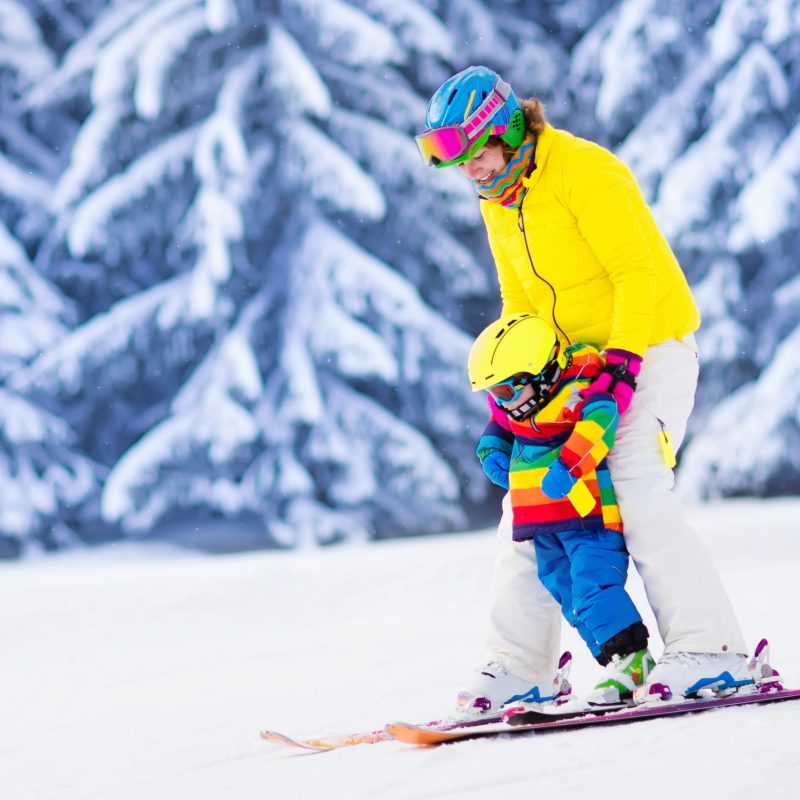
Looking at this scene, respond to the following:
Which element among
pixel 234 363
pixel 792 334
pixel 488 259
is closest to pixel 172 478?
pixel 234 363

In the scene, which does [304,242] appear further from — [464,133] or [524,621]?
[524,621]

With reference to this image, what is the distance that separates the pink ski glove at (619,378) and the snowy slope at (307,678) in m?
0.89

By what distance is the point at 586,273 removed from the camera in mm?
3432

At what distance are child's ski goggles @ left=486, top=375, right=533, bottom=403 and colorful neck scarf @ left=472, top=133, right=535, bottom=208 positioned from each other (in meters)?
0.56

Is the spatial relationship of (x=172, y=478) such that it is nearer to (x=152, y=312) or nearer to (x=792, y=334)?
(x=152, y=312)

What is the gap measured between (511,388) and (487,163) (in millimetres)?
673

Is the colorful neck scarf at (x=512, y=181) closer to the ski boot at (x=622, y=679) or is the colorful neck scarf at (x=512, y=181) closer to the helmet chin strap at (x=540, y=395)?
the helmet chin strap at (x=540, y=395)

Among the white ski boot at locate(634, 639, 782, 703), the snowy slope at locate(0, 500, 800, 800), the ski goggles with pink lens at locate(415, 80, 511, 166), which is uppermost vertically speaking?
the ski goggles with pink lens at locate(415, 80, 511, 166)

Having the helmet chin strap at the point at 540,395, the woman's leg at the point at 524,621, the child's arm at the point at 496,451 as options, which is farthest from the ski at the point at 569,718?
the helmet chin strap at the point at 540,395

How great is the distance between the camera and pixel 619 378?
3.19 metres

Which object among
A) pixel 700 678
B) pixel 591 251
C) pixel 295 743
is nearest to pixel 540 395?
pixel 591 251

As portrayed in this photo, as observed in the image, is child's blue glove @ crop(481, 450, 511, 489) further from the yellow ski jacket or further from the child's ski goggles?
the yellow ski jacket

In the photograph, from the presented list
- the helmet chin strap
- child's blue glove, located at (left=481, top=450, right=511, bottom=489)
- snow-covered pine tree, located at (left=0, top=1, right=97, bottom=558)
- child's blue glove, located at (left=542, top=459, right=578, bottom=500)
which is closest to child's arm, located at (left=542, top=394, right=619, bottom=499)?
child's blue glove, located at (left=542, top=459, right=578, bottom=500)

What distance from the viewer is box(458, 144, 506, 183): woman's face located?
10.9 feet
